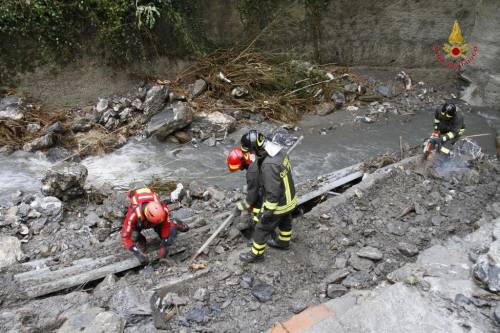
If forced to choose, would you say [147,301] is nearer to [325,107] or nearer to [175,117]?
[175,117]

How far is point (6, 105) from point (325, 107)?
664 centimetres

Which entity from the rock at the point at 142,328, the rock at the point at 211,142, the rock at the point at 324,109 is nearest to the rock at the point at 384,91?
the rock at the point at 324,109

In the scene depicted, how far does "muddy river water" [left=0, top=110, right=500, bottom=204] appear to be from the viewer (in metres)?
7.11

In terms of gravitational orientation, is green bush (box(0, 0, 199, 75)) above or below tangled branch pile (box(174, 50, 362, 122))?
above

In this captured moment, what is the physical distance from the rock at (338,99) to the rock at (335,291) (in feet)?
19.4

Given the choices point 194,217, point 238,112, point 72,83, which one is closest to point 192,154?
point 238,112

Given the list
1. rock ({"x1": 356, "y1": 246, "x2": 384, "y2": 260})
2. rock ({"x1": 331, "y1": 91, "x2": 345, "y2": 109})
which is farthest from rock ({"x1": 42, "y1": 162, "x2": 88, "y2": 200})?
rock ({"x1": 331, "y1": 91, "x2": 345, "y2": 109})

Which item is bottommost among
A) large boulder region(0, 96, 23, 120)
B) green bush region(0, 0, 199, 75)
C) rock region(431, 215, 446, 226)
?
rock region(431, 215, 446, 226)

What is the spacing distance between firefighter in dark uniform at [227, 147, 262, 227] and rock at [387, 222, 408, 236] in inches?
65.2

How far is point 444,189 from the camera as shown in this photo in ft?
19.0

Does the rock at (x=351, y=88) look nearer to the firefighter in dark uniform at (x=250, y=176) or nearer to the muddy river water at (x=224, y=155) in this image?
the muddy river water at (x=224, y=155)

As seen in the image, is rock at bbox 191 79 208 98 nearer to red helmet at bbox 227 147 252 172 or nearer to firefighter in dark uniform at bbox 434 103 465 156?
red helmet at bbox 227 147 252 172

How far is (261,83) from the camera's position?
9.18 m

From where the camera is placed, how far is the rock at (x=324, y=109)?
358 inches
